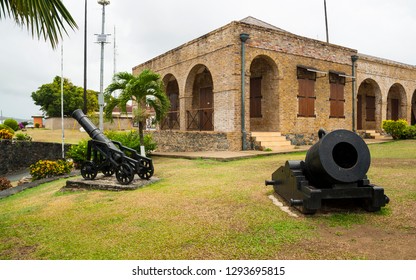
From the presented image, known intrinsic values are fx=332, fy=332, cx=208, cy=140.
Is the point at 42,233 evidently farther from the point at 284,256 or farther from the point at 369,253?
the point at 369,253

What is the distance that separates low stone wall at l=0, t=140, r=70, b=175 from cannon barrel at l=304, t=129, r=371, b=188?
770 inches

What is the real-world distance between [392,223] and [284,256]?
164 cm

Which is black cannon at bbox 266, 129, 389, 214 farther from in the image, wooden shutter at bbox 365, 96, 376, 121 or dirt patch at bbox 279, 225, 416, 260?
wooden shutter at bbox 365, 96, 376, 121

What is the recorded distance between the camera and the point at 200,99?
17.8 metres

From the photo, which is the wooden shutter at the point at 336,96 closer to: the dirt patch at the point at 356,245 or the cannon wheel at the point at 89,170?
the cannon wheel at the point at 89,170

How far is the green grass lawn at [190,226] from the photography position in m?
3.12

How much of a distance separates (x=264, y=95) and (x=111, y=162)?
964 centimetres

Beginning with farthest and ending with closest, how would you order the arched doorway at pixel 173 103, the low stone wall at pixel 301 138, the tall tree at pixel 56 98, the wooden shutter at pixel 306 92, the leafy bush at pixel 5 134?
the tall tree at pixel 56 98, the leafy bush at pixel 5 134, the arched doorway at pixel 173 103, the wooden shutter at pixel 306 92, the low stone wall at pixel 301 138

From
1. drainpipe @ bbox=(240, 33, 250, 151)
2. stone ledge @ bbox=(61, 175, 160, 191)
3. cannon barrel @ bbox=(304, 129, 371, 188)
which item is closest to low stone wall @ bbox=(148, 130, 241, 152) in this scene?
drainpipe @ bbox=(240, 33, 250, 151)

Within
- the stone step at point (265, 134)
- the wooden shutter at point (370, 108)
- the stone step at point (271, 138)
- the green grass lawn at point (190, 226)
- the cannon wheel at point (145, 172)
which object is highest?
the wooden shutter at point (370, 108)

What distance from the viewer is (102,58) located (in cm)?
2100

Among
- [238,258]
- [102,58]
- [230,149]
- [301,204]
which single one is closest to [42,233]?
[238,258]

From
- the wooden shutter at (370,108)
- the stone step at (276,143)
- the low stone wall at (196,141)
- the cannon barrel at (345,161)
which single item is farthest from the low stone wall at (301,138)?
the cannon barrel at (345,161)

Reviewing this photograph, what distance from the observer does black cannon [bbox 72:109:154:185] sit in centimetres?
660
